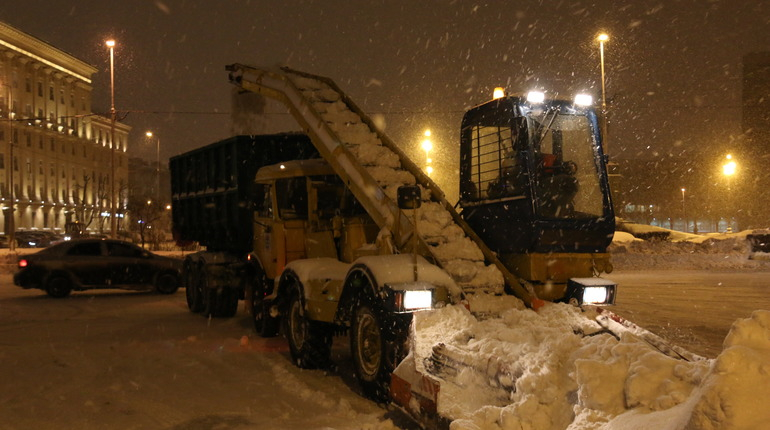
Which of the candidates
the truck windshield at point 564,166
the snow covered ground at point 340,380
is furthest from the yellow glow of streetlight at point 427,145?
the truck windshield at point 564,166

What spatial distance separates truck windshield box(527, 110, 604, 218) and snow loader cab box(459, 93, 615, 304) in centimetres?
1

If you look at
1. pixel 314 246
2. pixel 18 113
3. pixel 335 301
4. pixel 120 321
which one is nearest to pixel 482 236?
pixel 335 301

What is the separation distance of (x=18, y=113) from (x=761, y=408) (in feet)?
305

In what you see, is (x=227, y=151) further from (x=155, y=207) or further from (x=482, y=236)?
(x=155, y=207)

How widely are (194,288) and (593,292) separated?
33.5ft

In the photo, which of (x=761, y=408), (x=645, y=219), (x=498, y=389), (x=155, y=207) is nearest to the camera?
(x=761, y=408)

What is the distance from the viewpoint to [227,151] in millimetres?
13617

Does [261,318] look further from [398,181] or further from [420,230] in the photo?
[420,230]

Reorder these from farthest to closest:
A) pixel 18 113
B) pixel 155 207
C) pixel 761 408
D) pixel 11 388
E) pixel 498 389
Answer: pixel 18 113 → pixel 155 207 → pixel 11 388 → pixel 498 389 → pixel 761 408

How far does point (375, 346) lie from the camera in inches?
281

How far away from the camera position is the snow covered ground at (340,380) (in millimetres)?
3615

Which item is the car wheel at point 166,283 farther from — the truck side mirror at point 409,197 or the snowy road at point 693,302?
the truck side mirror at point 409,197

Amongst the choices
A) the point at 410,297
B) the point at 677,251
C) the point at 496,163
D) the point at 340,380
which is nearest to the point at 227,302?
the point at 340,380

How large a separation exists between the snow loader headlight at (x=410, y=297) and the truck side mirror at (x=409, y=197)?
0.80 metres
